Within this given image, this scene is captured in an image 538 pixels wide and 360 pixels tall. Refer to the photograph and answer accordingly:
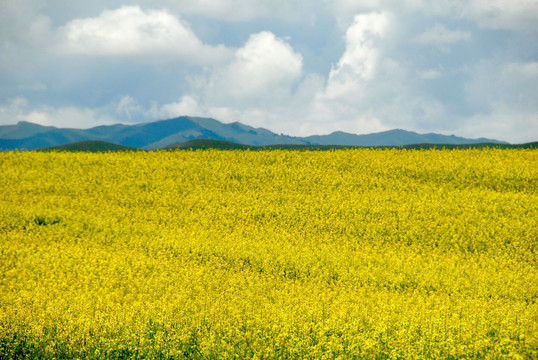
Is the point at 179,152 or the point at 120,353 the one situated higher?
the point at 179,152

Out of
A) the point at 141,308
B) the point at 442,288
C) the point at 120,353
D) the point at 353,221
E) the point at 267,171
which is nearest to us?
the point at 120,353

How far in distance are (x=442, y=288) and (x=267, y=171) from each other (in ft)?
56.1

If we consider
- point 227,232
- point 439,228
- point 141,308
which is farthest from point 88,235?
point 439,228

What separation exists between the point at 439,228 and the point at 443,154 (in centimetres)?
1353

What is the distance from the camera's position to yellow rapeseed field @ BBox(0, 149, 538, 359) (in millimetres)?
9617

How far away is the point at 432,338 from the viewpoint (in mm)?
9148

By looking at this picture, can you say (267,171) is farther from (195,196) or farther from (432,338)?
(432,338)

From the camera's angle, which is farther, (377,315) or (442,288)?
(442,288)

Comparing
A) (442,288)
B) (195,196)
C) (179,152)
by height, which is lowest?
(442,288)

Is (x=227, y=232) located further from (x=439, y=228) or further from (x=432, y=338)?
(x=432, y=338)

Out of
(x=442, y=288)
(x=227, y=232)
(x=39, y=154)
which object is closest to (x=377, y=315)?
(x=442, y=288)

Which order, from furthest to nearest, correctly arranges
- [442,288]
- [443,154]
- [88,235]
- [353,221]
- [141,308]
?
[443,154], [353,221], [88,235], [442,288], [141,308]

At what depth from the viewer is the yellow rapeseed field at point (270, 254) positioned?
962 cm

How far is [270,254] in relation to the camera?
18.0 meters
